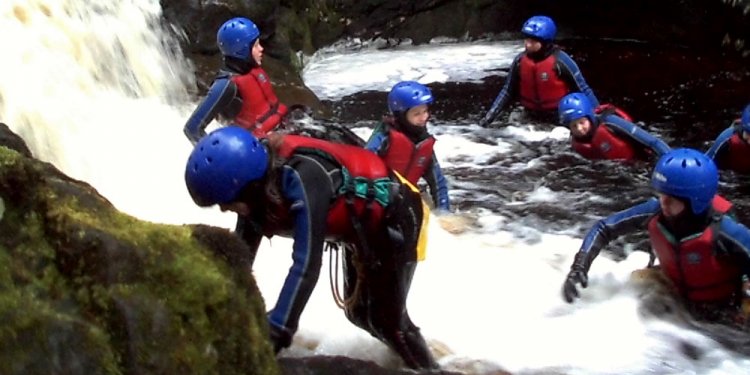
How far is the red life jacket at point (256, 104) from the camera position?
638cm

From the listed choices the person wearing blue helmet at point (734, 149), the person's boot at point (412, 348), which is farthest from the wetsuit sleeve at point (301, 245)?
the person wearing blue helmet at point (734, 149)

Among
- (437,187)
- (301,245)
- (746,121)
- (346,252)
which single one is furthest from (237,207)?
(746,121)

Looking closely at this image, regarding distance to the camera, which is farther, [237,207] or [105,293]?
[237,207]

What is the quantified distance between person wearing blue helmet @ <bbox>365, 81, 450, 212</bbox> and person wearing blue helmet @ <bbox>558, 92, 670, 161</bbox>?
5.99ft

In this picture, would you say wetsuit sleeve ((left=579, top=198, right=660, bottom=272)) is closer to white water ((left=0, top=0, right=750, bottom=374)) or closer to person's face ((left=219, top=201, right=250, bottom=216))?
white water ((left=0, top=0, right=750, bottom=374))

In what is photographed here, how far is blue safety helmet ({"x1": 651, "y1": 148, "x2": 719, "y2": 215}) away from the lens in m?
4.71

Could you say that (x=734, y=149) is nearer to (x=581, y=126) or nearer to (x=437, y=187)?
(x=581, y=126)

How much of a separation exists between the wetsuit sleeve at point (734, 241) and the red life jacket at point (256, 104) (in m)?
3.17

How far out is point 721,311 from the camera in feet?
16.6

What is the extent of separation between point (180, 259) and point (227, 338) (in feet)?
0.85

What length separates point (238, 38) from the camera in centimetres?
631

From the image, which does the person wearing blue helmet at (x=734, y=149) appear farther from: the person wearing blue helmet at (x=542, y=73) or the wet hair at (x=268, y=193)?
the wet hair at (x=268, y=193)

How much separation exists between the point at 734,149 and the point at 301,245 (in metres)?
5.37

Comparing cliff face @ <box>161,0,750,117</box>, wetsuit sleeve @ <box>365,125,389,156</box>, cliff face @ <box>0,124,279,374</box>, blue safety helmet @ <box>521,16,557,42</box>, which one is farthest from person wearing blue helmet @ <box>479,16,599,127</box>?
cliff face @ <box>0,124,279,374</box>
